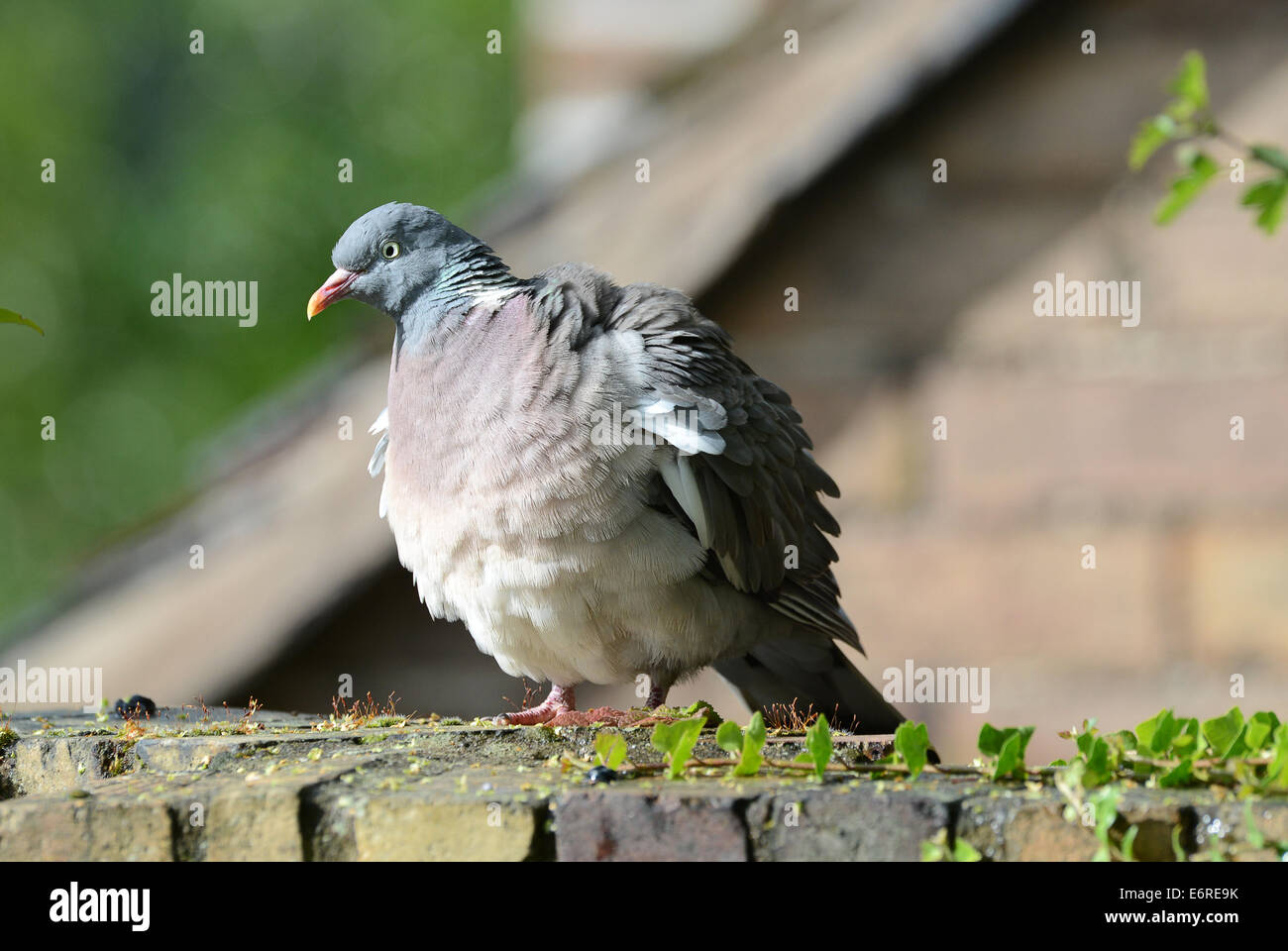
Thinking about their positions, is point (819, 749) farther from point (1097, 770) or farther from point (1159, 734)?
point (1159, 734)

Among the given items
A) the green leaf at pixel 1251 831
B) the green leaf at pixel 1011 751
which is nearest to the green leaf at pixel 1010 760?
the green leaf at pixel 1011 751

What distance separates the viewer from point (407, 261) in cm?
338

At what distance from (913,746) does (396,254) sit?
5.78 ft

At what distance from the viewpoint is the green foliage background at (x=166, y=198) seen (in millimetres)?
18688

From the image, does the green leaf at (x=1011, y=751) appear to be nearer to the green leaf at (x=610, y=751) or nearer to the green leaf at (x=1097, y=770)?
the green leaf at (x=1097, y=770)

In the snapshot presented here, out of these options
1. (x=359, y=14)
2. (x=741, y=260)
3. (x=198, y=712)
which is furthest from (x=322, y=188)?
(x=198, y=712)

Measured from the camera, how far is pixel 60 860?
225 cm

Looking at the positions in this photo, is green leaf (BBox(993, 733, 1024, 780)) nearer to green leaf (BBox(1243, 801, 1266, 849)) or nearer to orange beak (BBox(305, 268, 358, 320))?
green leaf (BBox(1243, 801, 1266, 849))

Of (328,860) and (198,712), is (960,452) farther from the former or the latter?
(328,860)

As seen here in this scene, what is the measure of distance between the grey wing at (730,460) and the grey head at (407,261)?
14.9 inches

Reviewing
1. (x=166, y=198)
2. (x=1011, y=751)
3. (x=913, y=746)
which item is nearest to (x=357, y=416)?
(x=913, y=746)

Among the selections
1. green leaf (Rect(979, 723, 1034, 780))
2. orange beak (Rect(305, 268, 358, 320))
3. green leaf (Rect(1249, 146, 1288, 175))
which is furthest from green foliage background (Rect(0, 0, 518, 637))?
green leaf (Rect(1249, 146, 1288, 175))

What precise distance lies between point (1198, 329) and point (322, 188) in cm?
1477
